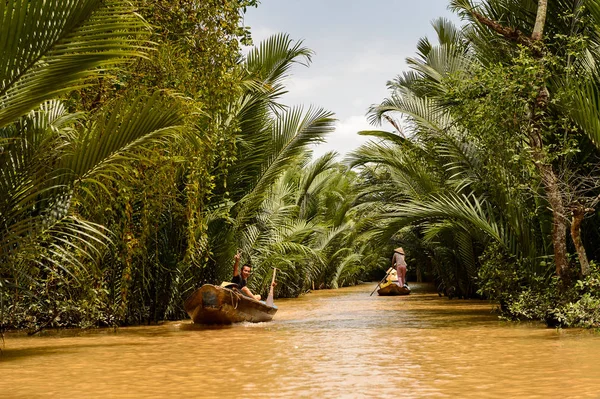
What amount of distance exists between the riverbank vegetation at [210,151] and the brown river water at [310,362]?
752 millimetres

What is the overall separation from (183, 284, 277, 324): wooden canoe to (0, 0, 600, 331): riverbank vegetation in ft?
2.06

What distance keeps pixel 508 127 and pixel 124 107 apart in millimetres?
5545

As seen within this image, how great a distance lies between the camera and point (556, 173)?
12.0 metres

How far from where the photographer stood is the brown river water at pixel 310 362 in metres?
6.43

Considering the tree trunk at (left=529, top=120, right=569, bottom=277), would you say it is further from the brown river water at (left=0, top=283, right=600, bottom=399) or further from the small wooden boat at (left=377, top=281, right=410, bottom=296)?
the small wooden boat at (left=377, top=281, right=410, bottom=296)

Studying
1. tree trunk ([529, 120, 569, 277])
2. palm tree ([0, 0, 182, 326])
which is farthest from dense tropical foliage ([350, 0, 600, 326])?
palm tree ([0, 0, 182, 326])

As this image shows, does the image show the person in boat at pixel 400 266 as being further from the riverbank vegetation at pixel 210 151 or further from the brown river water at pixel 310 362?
the brown river water at pixel 310 362

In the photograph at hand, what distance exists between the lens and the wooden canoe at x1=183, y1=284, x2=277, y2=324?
13.0 meters

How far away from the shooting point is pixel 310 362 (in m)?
8.28

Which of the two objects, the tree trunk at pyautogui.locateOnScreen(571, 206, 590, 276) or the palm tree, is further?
the tree trunk at pyautogui.locateOnScreen(571, 206, 590, 276)

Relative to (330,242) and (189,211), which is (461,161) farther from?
(330,242)

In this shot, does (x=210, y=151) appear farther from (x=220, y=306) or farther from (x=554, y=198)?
(x=554, y=198)

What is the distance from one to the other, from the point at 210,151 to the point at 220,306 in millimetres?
2971

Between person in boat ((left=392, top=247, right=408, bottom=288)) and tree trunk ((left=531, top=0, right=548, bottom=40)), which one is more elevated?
tree trunk ((left=531, top=0, right=548, bottom=40))
